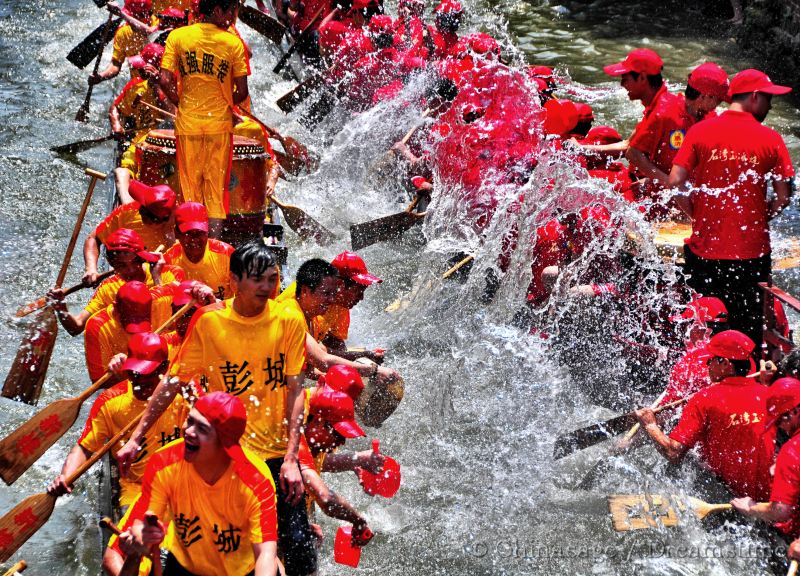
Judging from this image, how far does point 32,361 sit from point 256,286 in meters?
2.42

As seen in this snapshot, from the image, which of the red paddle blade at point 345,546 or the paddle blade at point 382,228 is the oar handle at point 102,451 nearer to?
the red paddle blade at point 345,546

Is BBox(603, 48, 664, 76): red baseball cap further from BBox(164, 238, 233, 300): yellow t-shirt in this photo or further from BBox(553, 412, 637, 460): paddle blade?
BBox(164, 238, 233, 300): yellow t-shirt

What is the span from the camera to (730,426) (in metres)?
5.01

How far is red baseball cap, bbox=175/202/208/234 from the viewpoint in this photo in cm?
552

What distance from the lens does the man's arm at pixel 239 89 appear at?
6.55 m

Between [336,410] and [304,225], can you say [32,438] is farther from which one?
[304,225]

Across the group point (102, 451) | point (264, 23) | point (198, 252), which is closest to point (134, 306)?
point (198, 252)

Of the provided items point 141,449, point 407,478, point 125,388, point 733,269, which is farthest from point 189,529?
point 733,269

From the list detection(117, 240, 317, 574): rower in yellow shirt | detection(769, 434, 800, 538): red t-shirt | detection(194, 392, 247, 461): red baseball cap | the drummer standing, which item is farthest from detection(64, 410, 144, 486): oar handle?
detection(769, 434, 800, 538): red t-shirt

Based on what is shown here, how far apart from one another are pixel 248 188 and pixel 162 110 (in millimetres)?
1240

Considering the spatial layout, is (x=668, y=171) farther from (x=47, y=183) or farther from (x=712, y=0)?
(x=712, y=0)

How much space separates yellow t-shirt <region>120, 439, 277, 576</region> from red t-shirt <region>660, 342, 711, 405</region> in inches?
110

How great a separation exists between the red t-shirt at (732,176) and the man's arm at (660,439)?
114 centimetres

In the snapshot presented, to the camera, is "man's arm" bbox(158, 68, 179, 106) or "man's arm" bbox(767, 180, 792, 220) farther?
"man's arm" bbox(158, 68, 179, 106)
